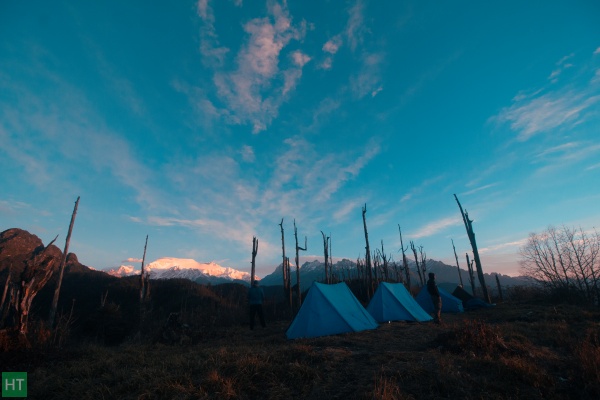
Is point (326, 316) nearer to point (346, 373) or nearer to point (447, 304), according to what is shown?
point (346, 373)

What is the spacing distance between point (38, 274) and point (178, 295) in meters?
30.8

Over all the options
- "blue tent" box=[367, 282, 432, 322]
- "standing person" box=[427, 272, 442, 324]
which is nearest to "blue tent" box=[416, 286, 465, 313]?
"blue tent" box=[367, 282, 432, 322]

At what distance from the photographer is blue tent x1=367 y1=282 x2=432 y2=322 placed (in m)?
11.7

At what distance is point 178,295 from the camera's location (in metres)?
35.5

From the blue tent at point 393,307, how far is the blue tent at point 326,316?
1930 millimetres

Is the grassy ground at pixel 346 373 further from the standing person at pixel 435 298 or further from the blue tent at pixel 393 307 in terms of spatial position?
the blue tent at pixel 393 307

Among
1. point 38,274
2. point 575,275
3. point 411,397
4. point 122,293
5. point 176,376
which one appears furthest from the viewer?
point 122,293

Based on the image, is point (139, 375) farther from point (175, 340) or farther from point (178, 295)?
point (178, 295)

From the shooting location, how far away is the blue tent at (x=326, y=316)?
8.89 metres

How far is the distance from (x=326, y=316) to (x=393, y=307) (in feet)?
13.9

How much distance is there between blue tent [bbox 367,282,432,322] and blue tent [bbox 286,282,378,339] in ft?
6.33

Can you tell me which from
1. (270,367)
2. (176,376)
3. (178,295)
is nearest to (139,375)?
(176,376)

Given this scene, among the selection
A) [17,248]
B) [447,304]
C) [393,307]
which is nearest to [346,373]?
[393,307]

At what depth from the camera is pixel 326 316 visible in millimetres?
9242
